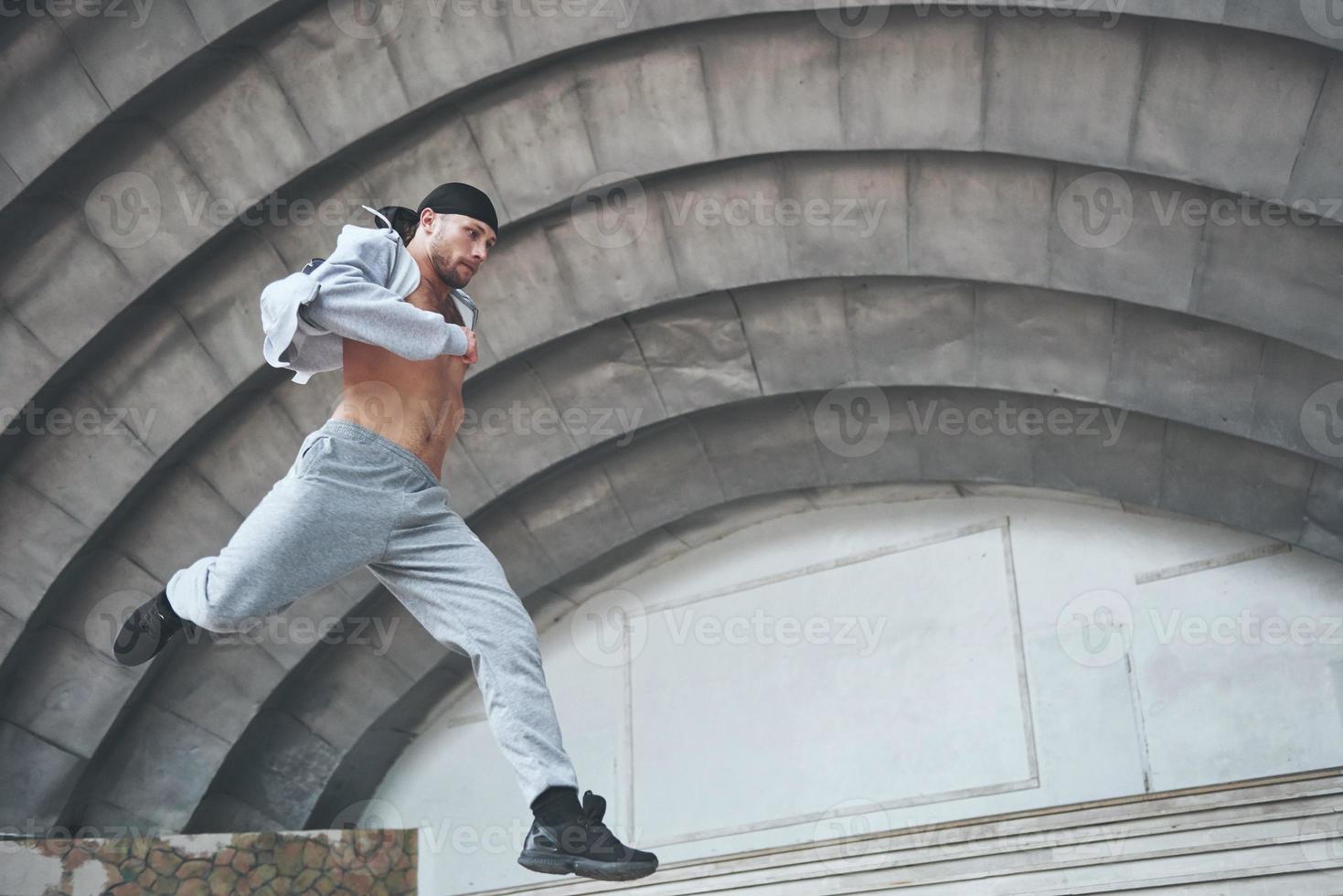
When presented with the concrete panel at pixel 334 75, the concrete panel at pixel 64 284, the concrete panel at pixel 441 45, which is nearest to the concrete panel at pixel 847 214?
the concrete panel at pixel 441 45

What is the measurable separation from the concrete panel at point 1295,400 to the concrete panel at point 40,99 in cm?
861

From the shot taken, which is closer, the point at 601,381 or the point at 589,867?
the point at 589,867

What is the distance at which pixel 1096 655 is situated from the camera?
10.7 metres

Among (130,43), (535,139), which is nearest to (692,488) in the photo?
(535,139)

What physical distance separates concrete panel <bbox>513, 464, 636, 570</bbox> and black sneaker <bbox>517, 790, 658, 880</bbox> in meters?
8.60

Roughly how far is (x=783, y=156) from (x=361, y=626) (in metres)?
6.41

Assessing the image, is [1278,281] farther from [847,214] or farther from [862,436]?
[862,436]

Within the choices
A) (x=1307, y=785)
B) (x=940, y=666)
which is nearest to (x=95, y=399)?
(x=940, y=666)

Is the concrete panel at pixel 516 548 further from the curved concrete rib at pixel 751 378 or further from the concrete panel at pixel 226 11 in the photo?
the concrete panel at pixel 226 11

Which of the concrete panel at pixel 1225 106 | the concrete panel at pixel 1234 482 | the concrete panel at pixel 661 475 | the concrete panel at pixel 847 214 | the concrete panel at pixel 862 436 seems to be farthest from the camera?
the concrete panel at pixel 661 475

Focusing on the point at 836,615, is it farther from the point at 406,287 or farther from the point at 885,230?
the point at 406,287

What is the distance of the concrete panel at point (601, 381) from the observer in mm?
11547

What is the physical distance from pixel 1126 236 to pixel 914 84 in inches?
71.0

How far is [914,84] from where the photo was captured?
29.6ft
